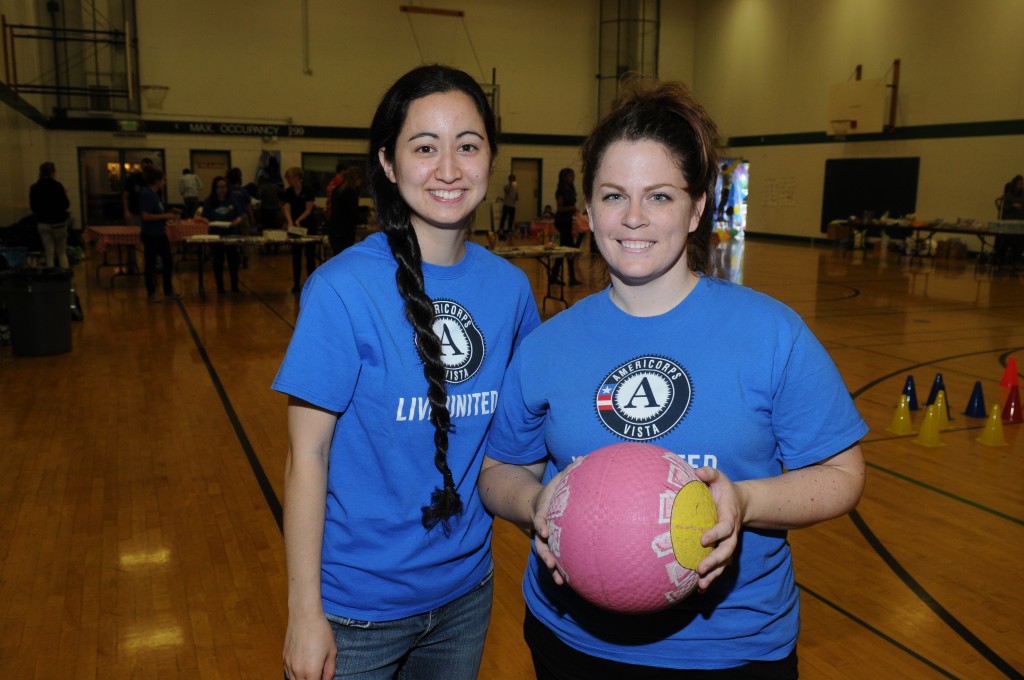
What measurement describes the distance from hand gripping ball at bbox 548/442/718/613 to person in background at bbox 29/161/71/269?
38.9 feet

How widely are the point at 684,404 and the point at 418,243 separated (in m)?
0.64

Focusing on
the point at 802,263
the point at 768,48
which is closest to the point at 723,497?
the point at 802,263

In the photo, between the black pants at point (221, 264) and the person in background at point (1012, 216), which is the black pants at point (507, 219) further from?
the person in background at point (1012, 216)

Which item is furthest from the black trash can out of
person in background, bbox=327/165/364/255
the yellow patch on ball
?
the yellow patch on ball

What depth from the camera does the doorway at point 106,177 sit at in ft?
65.4

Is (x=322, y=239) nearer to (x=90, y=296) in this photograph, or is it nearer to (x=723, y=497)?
(x=90, y=296)

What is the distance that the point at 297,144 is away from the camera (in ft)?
71.2

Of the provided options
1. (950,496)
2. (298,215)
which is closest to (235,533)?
(950,496)

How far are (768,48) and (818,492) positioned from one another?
2409 cm

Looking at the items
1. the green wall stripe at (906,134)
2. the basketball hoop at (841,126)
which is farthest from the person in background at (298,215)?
the green wall stripe at (906,134)

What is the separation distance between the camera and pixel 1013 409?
19.1ft

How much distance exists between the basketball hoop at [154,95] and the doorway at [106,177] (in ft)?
3.82

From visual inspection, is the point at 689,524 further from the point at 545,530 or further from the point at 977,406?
the point at 977,406

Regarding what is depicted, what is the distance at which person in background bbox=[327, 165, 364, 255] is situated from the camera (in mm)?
9914
